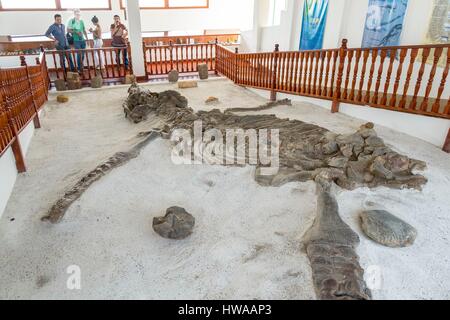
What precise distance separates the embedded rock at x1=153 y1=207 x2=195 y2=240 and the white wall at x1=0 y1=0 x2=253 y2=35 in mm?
11946

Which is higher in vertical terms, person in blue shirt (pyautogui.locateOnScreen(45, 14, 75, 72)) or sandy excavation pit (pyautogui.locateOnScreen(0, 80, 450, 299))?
person in blue shirt (pyautogui.locateOnScreen(45, 14, 75, 72))

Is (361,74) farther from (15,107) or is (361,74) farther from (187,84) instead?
(187,84)

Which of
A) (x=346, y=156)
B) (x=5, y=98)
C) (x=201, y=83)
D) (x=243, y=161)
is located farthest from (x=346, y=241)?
(x=201, y=83)

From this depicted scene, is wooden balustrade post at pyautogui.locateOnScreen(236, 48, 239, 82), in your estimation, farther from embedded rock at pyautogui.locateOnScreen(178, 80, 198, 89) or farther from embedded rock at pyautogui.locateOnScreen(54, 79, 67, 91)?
embedded rock at pyautogui.locateOnScreen(54, 79, 67, 91)

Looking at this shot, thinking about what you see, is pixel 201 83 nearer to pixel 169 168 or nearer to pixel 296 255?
pixel 169 168

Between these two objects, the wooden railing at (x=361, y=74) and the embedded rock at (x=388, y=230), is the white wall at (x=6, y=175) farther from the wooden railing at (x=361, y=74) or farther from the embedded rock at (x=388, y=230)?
the wooden railing at (x=361, y=74)

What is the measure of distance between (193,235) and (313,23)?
7632 mm

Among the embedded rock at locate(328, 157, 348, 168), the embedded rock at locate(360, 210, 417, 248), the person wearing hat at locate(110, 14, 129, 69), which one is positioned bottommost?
the embedded rock at locate(360, 210, 417, 248)

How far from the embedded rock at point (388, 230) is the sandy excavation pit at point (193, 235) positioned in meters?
0.07

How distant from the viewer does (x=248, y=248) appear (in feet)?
8.91

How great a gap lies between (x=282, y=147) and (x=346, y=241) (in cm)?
181

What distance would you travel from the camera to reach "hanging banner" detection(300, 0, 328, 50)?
317 inches

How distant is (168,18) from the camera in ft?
45.3

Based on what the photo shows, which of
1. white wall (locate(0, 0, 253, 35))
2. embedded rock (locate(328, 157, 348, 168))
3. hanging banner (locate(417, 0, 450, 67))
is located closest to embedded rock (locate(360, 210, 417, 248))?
embedded rock (locate(328, 157, 348, 168))
